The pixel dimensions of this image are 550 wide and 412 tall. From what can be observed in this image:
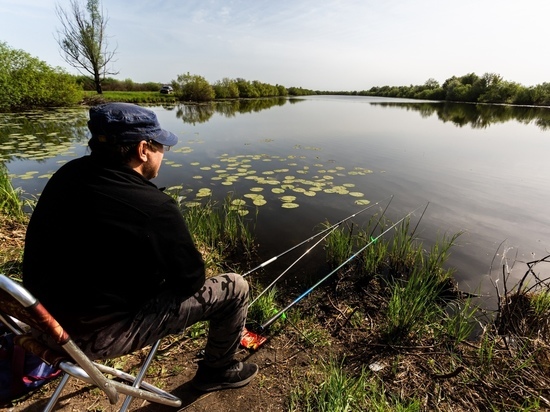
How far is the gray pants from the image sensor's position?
50.5 inches

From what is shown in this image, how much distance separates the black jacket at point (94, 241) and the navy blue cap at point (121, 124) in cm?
15

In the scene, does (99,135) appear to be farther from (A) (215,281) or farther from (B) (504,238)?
(B) (504,238)

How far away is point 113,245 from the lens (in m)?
1.11

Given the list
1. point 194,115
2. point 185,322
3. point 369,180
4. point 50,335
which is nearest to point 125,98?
point 194,115

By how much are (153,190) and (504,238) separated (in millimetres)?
5492

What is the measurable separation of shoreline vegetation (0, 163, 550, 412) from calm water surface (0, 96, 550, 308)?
675mm

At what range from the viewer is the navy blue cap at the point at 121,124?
1217mm

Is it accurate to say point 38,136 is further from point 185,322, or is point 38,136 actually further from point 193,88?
point 193,88

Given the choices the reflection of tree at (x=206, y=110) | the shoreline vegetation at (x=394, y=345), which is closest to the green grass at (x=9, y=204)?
the shoreline vegetation at (x=394, y=345)

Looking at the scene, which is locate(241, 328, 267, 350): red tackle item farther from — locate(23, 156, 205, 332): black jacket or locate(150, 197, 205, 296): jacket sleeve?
locate(23, 156, 205, 332): black jacket

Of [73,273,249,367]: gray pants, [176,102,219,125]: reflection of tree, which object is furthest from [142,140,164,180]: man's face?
[176,102,219,125]: reflection of tree

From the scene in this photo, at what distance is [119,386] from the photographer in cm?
128

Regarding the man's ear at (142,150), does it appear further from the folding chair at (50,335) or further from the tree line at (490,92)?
the tree line at (490,92)

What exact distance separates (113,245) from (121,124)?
551 millimetres
